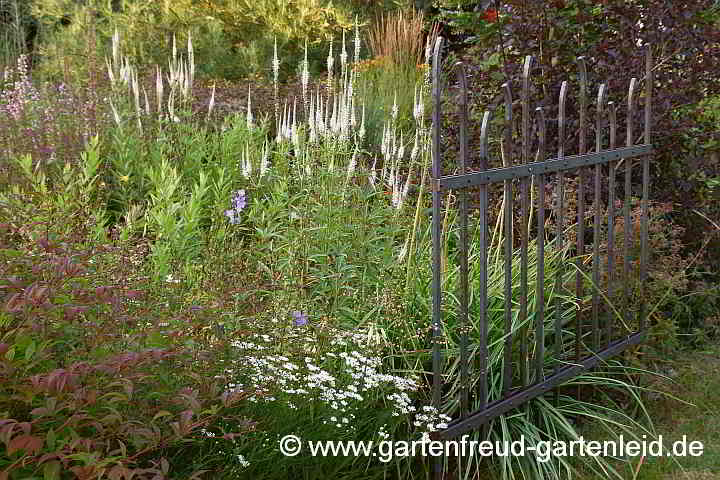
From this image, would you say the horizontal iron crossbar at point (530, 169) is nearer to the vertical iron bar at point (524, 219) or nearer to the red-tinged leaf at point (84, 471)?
the vertical iron bar at point (524, 219)

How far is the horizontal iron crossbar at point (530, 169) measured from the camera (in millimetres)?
3146

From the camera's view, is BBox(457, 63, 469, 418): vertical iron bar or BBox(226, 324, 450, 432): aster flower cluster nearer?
Result: BBox(226, 324, 450, 432): aster flower cluster

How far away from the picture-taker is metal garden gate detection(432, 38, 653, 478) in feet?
10.6

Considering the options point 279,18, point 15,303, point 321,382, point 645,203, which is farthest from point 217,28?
point 15,303

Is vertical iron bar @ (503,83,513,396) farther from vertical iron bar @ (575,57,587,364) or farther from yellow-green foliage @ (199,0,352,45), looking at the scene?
yellow-green foliage @ (199,0,352,45)

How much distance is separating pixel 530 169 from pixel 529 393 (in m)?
1.01

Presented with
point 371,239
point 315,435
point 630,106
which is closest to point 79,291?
point 315,435

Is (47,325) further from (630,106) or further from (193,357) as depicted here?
(630,106)

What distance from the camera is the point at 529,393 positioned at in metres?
3.76

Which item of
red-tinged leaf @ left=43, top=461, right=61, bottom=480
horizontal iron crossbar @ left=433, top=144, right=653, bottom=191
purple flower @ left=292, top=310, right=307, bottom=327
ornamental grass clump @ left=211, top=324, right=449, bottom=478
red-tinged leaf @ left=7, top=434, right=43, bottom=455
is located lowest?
ornamental grass clump @ left=211, top=324, right=449, bottom=478

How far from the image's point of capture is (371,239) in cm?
422

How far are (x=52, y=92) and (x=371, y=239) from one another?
4240mm

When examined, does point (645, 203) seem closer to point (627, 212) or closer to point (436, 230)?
point (627, 212)

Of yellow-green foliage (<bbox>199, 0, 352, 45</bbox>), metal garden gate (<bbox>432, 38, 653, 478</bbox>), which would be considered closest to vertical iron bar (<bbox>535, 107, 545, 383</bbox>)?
metal garden gate (<bbox>432, 38, 653, 478</bbox>)
